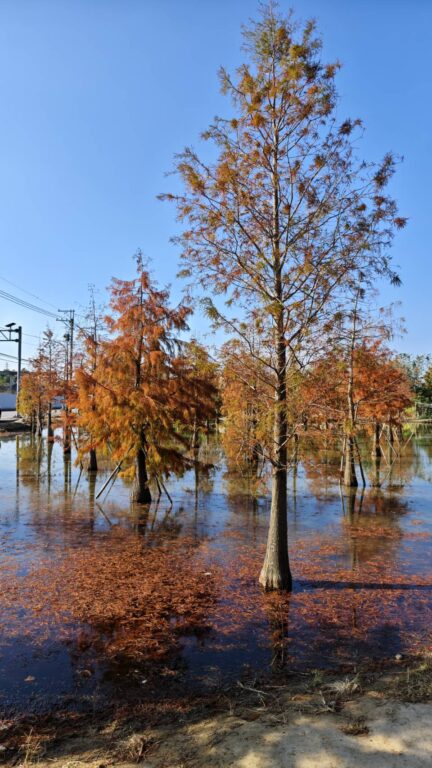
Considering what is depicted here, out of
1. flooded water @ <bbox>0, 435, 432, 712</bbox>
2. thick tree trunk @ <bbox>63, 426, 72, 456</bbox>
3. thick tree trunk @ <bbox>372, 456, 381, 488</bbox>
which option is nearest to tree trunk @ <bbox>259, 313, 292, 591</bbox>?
flooded water @ <bbox>0, 435, 432, 712</bbox>

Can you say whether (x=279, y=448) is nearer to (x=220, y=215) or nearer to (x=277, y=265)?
(x=277, y=265)

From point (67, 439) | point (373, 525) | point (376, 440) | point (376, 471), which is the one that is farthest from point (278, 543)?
point (376, 440)

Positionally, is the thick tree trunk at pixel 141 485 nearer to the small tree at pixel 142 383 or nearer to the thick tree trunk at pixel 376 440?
the small tree at pixel 142 383

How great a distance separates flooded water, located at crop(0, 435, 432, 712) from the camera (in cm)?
666

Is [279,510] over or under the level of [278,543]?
over

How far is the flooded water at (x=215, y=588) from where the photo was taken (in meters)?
6.66

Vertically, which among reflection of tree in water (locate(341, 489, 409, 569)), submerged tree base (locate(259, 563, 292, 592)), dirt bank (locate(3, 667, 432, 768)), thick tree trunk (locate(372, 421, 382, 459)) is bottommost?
reflection of tree in water (locate(341, 489, 409, 569))

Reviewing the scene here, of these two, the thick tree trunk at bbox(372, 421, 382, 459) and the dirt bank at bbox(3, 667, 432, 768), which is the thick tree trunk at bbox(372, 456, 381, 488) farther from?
the dirt bank at bbox(3, 667, 432, 768)

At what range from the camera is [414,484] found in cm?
2602

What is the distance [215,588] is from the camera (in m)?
10.1

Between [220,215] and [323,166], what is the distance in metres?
2.39

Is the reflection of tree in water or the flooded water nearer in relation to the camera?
the flooded water

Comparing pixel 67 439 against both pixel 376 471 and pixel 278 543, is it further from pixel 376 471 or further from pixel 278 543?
pixel 278 543

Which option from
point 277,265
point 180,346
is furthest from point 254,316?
point 180,346
